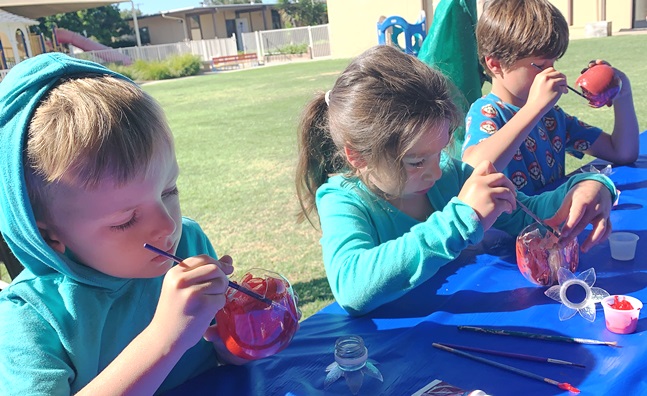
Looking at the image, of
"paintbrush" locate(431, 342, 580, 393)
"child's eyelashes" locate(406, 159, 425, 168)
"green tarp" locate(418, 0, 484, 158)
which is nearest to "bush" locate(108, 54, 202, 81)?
"green tarp" locate(418, 0, 484, 158)

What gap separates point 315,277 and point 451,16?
1.87 meters

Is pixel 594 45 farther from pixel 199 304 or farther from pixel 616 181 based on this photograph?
pixel 199 304

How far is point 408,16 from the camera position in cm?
2467

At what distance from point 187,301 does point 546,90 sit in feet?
5.46

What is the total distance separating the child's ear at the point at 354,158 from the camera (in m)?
1.66

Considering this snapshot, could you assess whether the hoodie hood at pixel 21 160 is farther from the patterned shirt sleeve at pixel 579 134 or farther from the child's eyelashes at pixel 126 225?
the patterned shirt sleeve at pixel 579 134

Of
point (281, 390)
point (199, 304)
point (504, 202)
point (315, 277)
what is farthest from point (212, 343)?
point (315, 277)

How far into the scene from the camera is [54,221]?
1085mm

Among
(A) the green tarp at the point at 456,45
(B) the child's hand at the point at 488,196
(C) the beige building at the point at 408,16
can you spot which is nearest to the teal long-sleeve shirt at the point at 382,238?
(B) the child's hand at the point at 488,196

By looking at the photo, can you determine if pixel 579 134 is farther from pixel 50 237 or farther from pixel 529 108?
pixel 50 237

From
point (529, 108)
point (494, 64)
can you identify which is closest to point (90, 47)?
point (494, 64)

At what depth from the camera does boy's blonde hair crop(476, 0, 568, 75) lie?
2.34m

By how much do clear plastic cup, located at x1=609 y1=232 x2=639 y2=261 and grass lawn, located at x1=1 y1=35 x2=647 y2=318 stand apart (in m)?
1.08

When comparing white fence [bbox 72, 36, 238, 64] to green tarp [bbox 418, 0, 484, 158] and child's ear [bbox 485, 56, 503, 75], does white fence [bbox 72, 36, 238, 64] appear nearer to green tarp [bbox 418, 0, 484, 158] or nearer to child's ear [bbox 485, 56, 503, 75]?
green tarp [bbox 418, 0, 484, 158]
